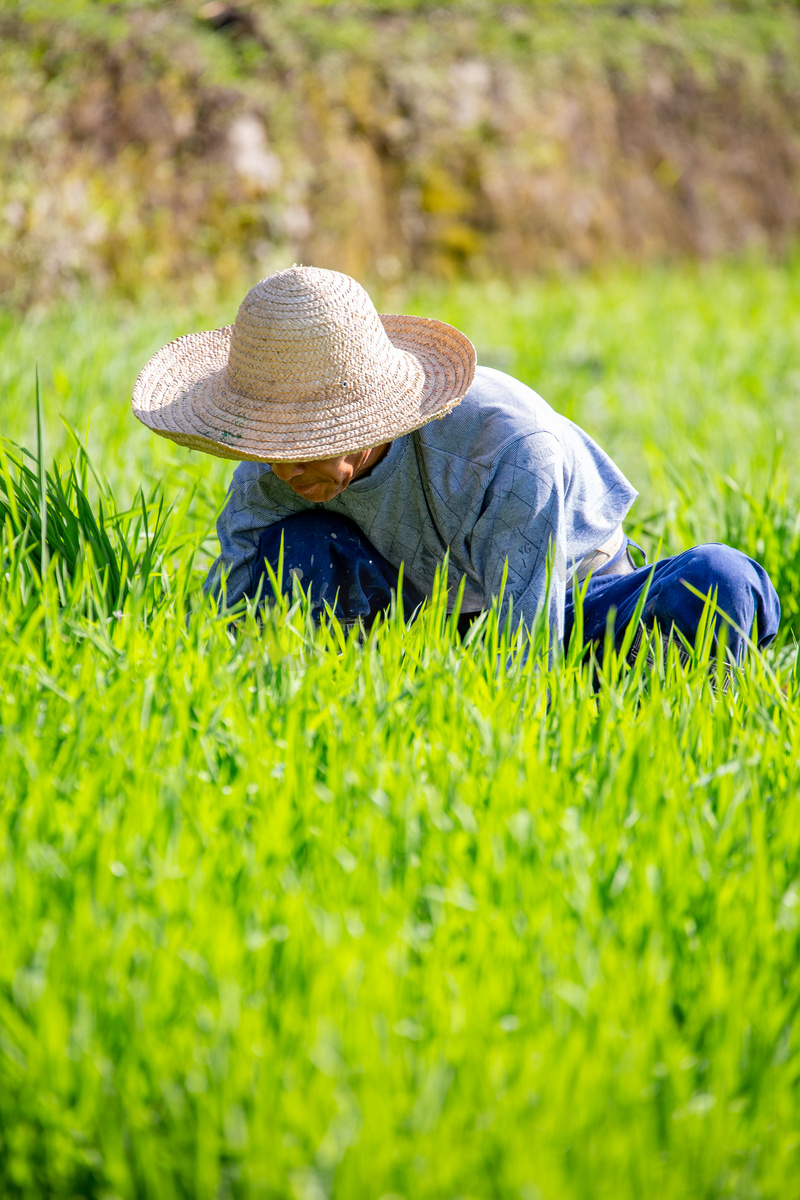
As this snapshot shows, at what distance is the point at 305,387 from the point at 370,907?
3.02 ft

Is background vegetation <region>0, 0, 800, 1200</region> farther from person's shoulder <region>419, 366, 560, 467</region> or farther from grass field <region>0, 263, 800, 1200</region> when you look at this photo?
person's shoulder <region>419, 366, 560, 467</region>

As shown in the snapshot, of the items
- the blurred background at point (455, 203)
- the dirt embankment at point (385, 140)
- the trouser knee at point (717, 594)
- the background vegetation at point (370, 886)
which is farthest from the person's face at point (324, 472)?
the dirt embankment at point (385, 140)

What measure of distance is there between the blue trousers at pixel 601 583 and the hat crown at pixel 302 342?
0.36 m

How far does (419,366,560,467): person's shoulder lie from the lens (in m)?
Result: 1.99

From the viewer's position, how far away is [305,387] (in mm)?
1845

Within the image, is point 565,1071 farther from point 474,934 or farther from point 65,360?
point 65,360

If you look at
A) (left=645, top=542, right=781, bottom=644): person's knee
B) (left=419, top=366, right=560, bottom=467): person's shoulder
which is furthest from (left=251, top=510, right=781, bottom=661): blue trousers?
(left=419, top=366, right=560, bottom=467): person's shoulder

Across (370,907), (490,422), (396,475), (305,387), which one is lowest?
(370,907)

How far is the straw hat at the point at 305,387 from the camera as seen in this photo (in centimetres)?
182

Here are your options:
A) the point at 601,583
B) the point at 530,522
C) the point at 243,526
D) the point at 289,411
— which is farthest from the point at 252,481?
the point at 601,583

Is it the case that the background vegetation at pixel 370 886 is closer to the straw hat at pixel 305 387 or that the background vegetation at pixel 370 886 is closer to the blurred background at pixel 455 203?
the straw hat at pixel 305 387

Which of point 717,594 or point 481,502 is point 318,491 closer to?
point 481,502

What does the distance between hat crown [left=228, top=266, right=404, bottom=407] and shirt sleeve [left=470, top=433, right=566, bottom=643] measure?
0.30 m

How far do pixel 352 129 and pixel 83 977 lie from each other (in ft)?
21.5
